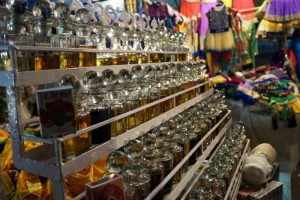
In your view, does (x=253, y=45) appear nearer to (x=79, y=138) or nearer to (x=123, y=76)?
(x=123, y=76)

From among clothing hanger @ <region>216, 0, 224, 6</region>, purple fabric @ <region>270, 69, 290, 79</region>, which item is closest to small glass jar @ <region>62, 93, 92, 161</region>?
purple fabric @ <region>270, 69, 290, 79</region>

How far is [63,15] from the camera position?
1.01 m

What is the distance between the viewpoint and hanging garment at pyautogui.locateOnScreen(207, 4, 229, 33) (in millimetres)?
4042

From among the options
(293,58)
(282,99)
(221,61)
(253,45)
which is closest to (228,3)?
(253,45)

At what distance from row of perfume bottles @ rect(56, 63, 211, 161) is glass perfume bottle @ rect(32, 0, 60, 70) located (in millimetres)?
125

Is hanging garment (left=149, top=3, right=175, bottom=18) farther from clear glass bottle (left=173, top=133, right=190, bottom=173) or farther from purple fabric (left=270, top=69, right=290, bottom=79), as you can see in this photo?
clear glass bottle (left=173, top=133, right=190, bottom=173)

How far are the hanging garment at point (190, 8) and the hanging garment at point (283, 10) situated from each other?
1007mm

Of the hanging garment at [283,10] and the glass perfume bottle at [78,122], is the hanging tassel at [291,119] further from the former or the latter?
the glass perfume bottle at [78,122]

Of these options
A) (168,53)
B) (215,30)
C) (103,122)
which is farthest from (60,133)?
(215,30)

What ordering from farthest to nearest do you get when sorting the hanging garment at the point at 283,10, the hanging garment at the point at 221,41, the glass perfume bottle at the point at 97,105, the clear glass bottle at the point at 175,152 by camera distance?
the hanging garment at the point at 221,41 < the hanging garment at the point at 283,10 < the clear glass bottle at the point at 175,152 < the glass perfume bottle at the point at 97,105

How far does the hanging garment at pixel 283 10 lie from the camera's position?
3.72 m

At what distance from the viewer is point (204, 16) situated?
4.36 metres

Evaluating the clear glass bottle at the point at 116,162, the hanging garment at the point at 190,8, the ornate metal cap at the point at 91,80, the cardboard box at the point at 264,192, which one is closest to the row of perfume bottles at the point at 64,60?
the ornate metal cap at the point at 91,80

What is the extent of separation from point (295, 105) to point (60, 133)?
133 inches
